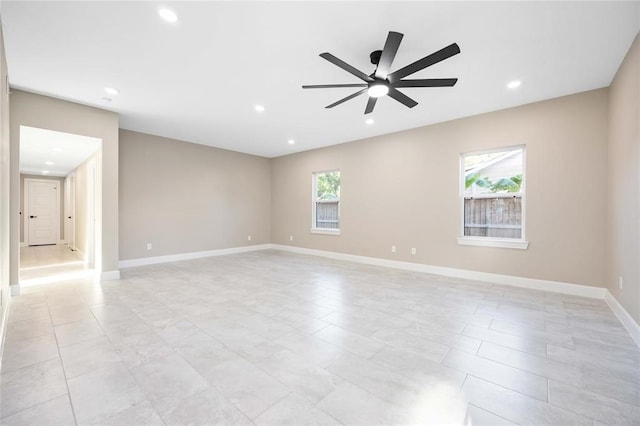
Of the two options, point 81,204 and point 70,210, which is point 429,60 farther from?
point 70,210

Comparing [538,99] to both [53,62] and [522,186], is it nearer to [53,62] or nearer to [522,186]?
[522,186]

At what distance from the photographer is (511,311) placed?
3102mm

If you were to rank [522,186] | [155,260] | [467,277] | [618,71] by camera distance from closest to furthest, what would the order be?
[618,71], [522,186], [467,277], [155,260]

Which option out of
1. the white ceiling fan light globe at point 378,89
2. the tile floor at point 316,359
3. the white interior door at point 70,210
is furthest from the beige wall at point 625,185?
the white interior door at point 70,210

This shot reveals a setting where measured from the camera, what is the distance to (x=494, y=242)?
4.34 metres

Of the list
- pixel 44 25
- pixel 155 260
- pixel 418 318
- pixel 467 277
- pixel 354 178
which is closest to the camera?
pixel 44 25

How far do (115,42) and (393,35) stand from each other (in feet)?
8.66

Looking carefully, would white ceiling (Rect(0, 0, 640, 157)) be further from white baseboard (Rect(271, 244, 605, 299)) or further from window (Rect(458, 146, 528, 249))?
white baseboard (Rect(271, 244, 605, 299))

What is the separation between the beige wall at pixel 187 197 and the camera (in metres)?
5.49

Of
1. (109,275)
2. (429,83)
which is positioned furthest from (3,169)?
(429,83)

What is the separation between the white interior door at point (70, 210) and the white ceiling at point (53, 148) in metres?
0.87

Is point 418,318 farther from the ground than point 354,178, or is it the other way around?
point 354,178

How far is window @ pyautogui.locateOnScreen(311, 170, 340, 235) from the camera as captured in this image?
22.1ft

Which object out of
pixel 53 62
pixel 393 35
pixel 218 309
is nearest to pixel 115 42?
pixel 53 62
